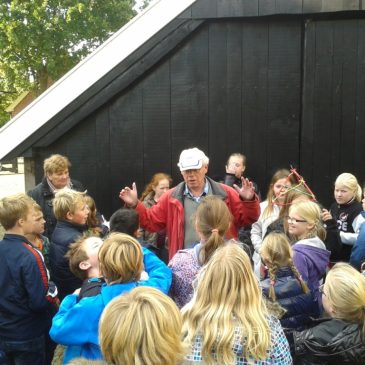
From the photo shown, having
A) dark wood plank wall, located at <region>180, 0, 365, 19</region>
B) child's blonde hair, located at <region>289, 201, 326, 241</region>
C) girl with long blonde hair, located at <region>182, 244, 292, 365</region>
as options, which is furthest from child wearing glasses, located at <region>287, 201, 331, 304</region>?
dark wood plank wall, located at <region>180, 0, 365, 19</region>

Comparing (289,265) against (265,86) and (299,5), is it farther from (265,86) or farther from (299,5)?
(299,5)

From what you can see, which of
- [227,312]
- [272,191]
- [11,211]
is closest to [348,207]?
[272,191]

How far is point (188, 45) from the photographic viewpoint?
4.71m

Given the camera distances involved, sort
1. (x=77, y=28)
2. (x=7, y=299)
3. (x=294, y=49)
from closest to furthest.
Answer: (x=7, y=299), (x=294, y=49), (x=77, y=28)

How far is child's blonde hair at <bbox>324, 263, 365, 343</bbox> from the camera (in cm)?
217

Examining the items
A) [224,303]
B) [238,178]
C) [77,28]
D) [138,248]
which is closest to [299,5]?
[238,178]

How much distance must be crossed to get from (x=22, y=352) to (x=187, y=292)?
1201 mm

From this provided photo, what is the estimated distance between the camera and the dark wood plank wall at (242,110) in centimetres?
470

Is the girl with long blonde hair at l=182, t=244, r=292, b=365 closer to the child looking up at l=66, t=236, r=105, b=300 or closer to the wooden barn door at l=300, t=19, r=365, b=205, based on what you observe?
the child looking up at l=66, t=236, r=105, b=300

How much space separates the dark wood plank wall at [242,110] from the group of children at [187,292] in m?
0.93

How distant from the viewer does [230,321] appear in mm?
1856

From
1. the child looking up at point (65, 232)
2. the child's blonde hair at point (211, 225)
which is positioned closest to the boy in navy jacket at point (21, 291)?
the child looking up at point (65, 232)

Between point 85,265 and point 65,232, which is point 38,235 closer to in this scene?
point 65,232

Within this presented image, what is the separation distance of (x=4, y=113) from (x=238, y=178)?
2560cm
